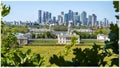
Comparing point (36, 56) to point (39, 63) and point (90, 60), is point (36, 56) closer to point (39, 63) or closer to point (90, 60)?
point (39, 63)

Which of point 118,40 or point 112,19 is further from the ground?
point 112,19

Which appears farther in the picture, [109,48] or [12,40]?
[12,40]

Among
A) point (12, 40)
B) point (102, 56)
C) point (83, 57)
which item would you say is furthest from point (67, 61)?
point (12, 40)

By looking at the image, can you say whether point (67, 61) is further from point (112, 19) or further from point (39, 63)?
point (112, 19)

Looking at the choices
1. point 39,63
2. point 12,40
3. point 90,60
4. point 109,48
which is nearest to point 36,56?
point 39,63

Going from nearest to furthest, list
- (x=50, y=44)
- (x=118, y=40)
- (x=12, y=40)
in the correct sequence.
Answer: (x=118, y=40) < (x=12, y=40) < (x=50, y=44)

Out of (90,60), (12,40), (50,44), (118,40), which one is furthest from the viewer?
(50,44)

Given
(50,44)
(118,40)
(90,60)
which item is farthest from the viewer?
(50,44)

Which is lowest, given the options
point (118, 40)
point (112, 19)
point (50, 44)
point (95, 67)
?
point (50, 44)

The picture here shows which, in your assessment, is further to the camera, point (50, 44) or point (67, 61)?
point (50, 44)
